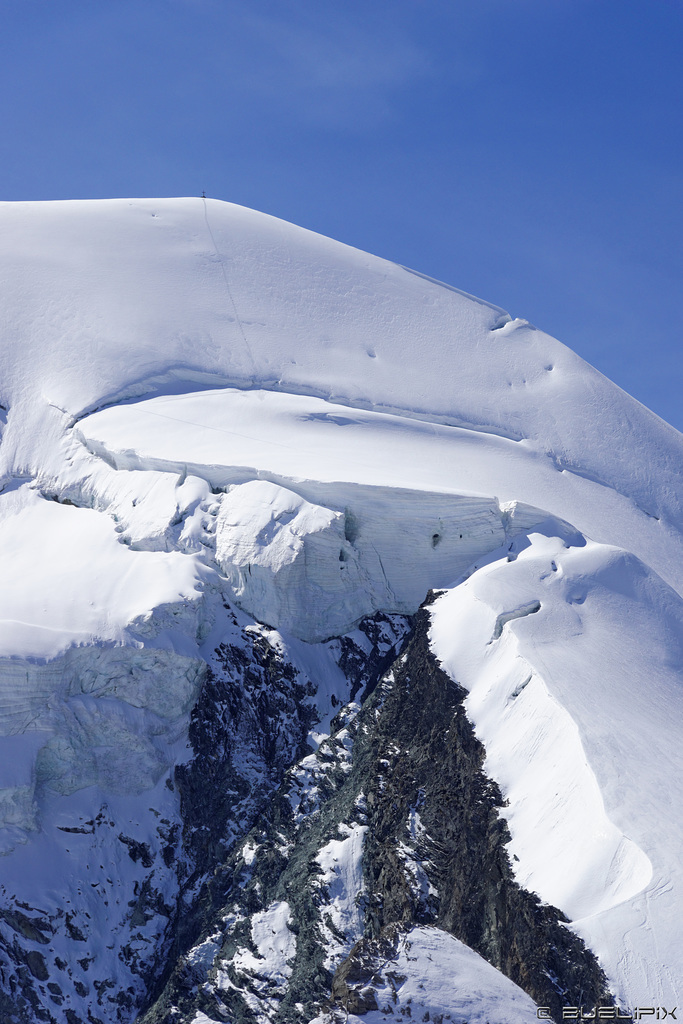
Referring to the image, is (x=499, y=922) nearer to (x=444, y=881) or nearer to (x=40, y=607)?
(x=444, y=881)

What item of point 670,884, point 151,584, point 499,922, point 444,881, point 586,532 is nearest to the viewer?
point 670,884

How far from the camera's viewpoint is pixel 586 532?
35.0 meters

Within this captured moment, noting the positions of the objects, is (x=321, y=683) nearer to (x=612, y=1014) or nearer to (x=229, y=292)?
(x=612, y=1014)

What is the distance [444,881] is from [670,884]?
256 inches

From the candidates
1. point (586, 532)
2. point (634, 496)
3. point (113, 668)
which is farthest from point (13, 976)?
point (634, 496)

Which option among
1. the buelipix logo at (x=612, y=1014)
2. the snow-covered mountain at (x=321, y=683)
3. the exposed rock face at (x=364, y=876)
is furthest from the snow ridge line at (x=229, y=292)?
the buelipix logo at (x=612, y=1014)

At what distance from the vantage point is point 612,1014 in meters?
19.4

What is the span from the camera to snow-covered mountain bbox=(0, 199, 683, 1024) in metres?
22.9

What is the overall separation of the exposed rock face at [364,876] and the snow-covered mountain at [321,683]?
0.08m

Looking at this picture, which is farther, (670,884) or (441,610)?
(441,610)

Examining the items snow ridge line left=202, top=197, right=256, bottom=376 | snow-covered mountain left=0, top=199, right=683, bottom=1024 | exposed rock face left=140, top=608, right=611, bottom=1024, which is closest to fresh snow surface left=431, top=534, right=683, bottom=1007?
snow-covered mountain left=0, top=199, right=683, bottom=1024

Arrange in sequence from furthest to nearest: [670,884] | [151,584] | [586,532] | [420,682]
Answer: [586,532], [151,584], [420,682], [670,884]

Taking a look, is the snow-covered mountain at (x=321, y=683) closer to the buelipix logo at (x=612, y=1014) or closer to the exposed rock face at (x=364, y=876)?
the exposed rock face at (x=364, y=876)

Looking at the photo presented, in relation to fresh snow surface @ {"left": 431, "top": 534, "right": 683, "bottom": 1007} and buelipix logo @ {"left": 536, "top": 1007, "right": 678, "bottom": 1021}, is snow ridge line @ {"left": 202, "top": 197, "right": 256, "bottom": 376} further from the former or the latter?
buelipix logo @ {"left": 536, "top": 1007, "right": 678, "bottom": 1021}
